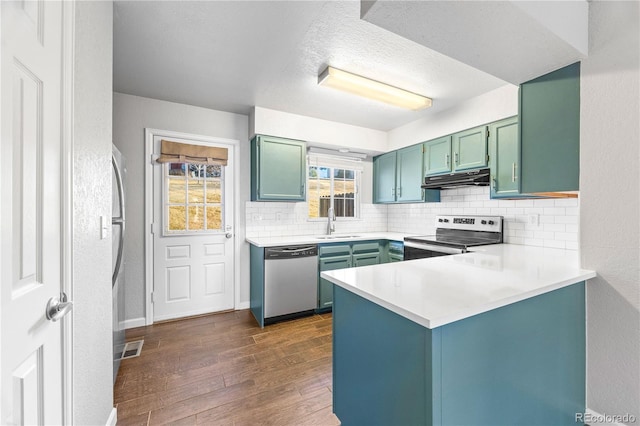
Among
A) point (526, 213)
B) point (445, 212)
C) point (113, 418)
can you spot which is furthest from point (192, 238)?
point (526, 213)

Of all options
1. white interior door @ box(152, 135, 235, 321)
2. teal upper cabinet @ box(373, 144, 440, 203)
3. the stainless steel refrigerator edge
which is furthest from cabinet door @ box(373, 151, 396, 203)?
the stainless steel refrigerator edge

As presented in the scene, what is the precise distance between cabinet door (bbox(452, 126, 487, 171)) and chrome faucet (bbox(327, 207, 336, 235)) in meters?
1.70

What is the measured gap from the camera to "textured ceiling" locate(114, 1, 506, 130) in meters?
1.70

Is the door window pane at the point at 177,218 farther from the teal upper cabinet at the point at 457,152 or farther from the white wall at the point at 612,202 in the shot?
the white wall at the point at 612,202

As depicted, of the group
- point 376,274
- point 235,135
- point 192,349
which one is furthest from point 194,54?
point 192,349

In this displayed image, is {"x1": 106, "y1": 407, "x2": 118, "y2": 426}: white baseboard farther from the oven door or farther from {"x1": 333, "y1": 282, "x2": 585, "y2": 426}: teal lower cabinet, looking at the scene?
the oven door

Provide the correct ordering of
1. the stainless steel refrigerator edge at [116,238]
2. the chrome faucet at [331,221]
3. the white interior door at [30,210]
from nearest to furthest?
1. the white interior door at [30,210]
2. the stainless steel refrigerator edge at [116,238]
3. the chrome faucet at [331,221]

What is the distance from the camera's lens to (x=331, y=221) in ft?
13.1

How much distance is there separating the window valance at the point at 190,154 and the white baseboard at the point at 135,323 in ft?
5.66

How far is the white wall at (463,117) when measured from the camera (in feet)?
8.60

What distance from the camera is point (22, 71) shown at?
0.74 m

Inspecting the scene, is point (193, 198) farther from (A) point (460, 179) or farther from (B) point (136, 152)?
(A) point (460, 179)

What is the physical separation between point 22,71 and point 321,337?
104 inches

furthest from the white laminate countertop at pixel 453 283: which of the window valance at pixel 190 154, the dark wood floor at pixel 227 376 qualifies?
the window valance at pixel 190 154
